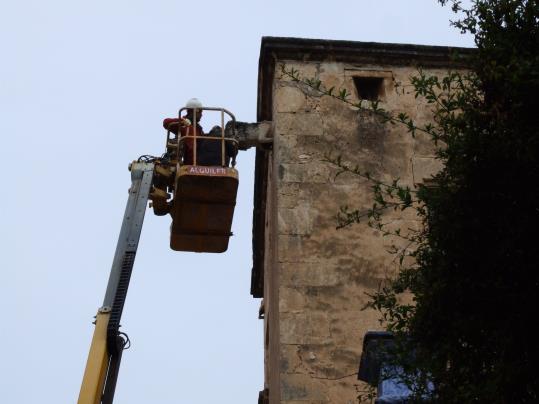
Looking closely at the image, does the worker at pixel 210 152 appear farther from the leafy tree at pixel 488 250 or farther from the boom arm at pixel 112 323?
the leafy tree at pixel 488 250

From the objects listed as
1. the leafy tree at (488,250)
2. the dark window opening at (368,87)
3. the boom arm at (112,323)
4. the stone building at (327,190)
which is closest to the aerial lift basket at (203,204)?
the stone building at (327,190)

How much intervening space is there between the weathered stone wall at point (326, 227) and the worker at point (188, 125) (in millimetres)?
861

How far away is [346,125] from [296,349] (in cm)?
277

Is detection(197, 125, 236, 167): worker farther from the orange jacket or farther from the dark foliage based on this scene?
the dark foliage

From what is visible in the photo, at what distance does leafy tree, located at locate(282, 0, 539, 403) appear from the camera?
4.80m

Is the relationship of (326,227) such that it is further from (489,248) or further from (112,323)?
(489,248)

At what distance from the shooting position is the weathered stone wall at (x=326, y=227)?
9.21m

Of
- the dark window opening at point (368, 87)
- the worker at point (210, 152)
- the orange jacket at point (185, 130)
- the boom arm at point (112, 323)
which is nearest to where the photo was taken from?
the boom arm at point (112, 323)

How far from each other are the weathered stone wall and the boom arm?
5.06 ft

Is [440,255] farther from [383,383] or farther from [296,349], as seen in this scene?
[296,349]

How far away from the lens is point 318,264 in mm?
9812

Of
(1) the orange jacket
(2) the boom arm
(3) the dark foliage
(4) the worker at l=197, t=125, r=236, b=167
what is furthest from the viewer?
(1) the orange jacket

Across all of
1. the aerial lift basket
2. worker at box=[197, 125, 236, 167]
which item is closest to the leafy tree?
the aerial lift basket

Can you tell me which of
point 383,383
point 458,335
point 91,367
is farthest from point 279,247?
point 458,335
